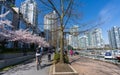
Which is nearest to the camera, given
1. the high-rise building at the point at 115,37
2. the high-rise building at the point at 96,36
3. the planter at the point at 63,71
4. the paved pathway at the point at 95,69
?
the planter at the point at 63,71

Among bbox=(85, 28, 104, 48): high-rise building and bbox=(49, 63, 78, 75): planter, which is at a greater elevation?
bbox=(85, 28, 104, 48): high-rise building

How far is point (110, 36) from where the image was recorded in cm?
9919

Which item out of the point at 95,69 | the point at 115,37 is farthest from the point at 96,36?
the point at 95,69

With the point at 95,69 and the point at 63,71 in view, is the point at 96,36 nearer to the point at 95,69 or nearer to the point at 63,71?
the point at 95,69

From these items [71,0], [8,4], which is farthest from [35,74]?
[8,4]

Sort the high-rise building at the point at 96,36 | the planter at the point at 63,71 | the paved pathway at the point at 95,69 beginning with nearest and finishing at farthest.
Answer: the planter at the point at 63,71, the paved pathway at the point at 95,69, the high-rise building at the point at 96,36

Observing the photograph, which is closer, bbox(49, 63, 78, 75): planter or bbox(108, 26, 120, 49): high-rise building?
bbox(49, 63, 78, 75): planter

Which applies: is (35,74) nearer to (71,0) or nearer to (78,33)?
(78,33)

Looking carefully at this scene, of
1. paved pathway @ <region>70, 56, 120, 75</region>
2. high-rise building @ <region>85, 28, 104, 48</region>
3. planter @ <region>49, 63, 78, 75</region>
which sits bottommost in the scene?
paved pathway @ <region>70, 56, 120, 75</region>

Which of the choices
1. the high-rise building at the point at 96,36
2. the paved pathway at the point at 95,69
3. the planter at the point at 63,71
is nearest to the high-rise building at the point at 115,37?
the high-rise building at the point at 96,36

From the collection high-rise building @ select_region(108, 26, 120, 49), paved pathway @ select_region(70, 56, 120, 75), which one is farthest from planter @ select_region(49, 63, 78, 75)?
high-rise building @ select_region(108, 26, 120, 49)

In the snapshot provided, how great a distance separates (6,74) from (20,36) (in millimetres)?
24053

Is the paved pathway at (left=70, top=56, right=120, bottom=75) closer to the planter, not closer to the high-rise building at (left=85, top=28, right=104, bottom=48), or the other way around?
the planter

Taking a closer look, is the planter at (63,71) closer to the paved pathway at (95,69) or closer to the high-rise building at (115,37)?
the paved pathway at (95,69)
